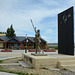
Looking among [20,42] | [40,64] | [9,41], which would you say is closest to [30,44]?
[20,42]

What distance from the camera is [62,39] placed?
16000 mm

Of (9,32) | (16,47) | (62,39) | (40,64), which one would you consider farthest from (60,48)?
(9,32)

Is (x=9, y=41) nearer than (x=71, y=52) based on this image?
No

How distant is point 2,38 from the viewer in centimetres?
4662

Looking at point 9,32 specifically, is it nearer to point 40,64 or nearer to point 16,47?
point 16,47

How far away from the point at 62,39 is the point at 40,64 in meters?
6.71

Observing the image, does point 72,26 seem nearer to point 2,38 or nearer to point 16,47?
point 16,47

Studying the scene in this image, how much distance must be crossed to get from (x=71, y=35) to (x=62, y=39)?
6.79 ft

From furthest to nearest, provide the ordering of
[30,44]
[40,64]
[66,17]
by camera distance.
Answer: [30,44] → [66,17] → [40,64]

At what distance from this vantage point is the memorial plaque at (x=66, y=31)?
14.1m

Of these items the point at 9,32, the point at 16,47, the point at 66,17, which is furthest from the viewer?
the point at 9,32

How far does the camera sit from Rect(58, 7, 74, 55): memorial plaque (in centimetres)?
1412

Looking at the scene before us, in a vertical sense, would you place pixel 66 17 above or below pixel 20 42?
above

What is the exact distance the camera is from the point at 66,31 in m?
15.2
